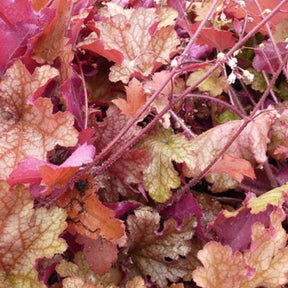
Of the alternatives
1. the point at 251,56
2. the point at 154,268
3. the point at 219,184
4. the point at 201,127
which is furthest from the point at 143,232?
the point at 251,56

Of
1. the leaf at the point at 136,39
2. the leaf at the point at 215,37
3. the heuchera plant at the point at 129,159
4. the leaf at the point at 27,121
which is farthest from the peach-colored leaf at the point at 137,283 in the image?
the leaf at the point at 215,37

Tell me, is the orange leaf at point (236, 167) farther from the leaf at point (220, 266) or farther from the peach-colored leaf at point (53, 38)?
the peach-colored leaf at point (53, 38)

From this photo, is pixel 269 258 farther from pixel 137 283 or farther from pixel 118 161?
pixel 118 161

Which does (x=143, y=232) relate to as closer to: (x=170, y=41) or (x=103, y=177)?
(x=103, y=177)

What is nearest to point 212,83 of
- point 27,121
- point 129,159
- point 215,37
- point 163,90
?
point 215,37

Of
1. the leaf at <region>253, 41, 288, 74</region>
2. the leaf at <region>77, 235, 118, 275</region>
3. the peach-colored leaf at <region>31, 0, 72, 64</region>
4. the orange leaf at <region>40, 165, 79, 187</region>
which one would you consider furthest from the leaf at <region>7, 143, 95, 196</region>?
the leaf at <region>253, 41, 288, 74</region>

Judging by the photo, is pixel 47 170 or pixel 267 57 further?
pixel 267 57

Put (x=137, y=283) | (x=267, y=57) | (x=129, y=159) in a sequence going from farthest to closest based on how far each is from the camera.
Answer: (x=267, y=57) → (x=129, y=159) → (x=137, y=283)
